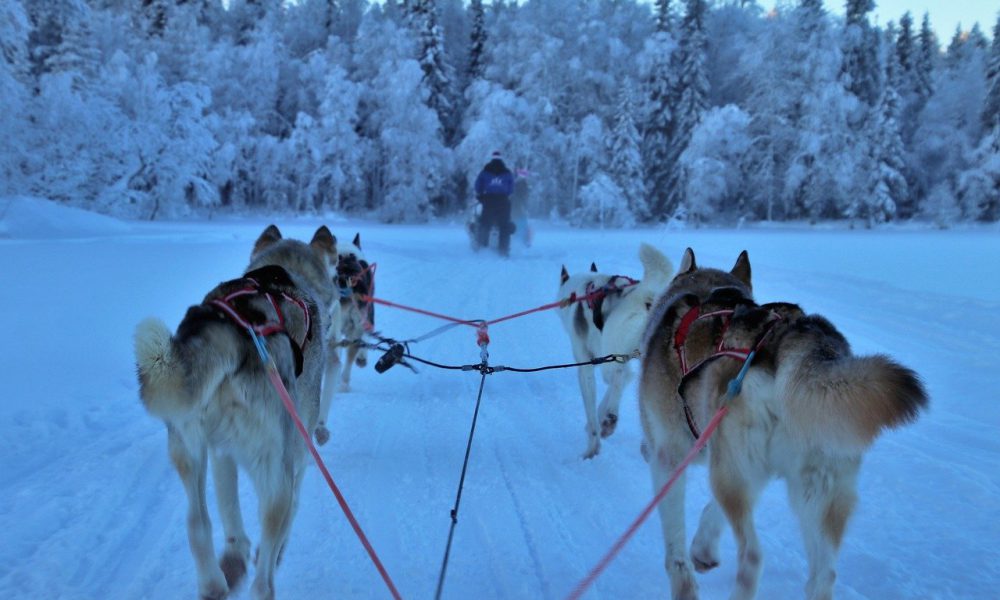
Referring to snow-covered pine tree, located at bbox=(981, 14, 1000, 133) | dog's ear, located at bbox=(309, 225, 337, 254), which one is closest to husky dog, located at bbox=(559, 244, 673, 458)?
dog's ear, located at bbox=(309, 225, 337, 254)

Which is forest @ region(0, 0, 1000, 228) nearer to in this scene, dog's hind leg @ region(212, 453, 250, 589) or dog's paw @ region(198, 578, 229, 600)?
dog's hind leg @ region(212, 453, 250, 589)

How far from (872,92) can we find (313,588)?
41.2 meters

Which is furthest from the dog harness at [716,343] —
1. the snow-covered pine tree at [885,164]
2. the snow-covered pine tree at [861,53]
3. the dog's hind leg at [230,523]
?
the snow-covered pine tree at [861,53]

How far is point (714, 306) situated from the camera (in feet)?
8.87

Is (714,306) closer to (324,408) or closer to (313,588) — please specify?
(313,588)

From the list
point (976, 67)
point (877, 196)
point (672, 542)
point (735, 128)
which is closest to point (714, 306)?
point (672, 542)

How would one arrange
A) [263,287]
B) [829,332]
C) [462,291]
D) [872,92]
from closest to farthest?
1. [829,332]
2. [263,287]
3. [462,291]
4. [872,92]

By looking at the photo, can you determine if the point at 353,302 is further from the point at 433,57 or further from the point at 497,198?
the point at 433,57

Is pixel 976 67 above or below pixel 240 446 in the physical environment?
above

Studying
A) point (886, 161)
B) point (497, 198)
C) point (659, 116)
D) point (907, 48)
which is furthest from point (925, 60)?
point (497, 198)

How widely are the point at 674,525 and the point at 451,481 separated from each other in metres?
1.56

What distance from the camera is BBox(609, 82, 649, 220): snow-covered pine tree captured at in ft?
109

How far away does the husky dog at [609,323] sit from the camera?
4.06 m

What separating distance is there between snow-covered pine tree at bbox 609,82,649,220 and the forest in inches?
4.7
